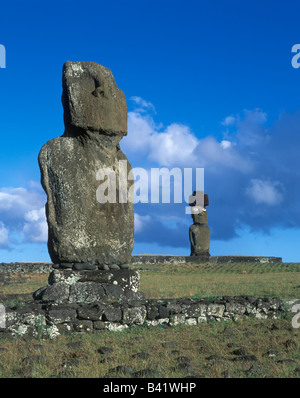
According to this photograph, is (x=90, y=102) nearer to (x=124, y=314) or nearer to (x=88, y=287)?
(x=88, y=287)

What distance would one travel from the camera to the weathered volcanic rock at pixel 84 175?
32.7 ft

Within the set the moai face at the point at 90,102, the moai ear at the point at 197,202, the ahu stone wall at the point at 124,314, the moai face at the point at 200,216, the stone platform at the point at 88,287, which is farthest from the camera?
the moai ear at the point at 197,202

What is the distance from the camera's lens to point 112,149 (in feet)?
35.0

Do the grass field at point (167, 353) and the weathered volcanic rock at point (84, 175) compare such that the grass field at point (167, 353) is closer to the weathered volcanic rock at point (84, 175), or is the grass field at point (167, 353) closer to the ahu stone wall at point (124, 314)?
the ahu stone wall at point (124, 314)

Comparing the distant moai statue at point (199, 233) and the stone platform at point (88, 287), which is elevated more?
the distant moai statue at point (199, 233)

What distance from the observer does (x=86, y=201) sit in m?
10.1

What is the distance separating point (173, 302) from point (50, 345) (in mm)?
2716

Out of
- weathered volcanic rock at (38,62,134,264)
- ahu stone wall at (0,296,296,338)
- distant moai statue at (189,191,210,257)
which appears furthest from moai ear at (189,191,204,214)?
ahu stone wall at (0,296,296,338)

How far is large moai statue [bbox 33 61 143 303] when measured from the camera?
9.86 m

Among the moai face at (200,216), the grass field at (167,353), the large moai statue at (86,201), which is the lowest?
the grass field at (167,353)

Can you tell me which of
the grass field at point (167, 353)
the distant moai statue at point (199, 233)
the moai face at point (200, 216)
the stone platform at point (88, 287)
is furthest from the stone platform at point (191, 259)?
the grass field at point (167, 353)

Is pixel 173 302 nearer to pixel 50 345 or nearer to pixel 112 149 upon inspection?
pixel 50 345

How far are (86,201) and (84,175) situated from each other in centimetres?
56
